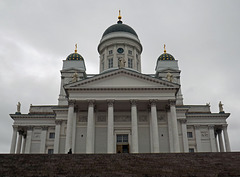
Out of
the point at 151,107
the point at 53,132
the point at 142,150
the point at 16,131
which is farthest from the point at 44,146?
the point at 151,107

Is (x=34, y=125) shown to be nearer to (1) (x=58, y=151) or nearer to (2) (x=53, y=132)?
(2) (x=53, y=132)

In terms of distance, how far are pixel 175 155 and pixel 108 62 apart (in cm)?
2533

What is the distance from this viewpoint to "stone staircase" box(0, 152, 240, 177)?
579 inches

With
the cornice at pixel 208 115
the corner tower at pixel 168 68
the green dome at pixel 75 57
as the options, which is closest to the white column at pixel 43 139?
the green dome at pixel 75 57

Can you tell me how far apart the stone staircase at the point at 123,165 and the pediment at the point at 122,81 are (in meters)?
11.4

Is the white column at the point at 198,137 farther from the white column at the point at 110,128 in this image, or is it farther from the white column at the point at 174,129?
the white column at the point at 110,128

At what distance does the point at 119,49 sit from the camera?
139 ft

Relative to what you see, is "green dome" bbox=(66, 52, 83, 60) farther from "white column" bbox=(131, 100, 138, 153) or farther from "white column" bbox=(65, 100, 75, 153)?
"white column" bbox=(131, 100, 138, 153)

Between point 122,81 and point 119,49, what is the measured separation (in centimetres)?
1389

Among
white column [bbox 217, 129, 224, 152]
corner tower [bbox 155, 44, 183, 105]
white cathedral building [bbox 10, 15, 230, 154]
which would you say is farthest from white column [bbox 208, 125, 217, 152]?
corner tower [bbox 155, 44, 183, 105]

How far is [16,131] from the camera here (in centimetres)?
3797

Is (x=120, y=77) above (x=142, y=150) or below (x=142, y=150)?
above

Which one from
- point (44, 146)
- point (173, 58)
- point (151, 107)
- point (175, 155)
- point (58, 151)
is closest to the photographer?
point (175, 155)

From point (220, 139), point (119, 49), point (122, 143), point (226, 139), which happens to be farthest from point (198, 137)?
point (119, 49)
